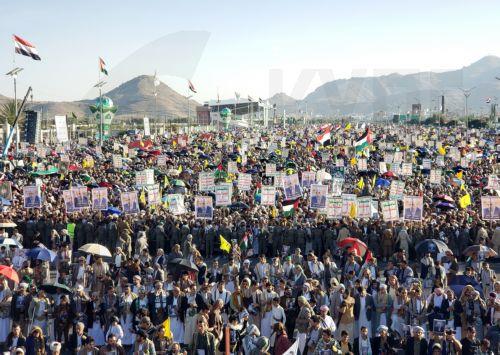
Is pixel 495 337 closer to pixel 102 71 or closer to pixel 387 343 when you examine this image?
pixel 387 343

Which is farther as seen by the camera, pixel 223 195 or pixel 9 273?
pixel 223 195

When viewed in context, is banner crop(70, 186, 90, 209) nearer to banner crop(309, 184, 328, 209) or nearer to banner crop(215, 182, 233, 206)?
banner crop(215, 182, 233, 206)

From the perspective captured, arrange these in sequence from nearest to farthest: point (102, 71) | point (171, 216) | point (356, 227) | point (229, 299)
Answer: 1. point (229, 299)
2. point (356, 227)
3. point (171, 216)
4. point (102, 71)

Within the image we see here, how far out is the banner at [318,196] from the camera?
20.2m

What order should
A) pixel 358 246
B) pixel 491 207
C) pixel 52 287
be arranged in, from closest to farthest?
1. pixel 52 287
2. pixel 358 246
3. pixel 491 207

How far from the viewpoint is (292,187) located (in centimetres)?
2161

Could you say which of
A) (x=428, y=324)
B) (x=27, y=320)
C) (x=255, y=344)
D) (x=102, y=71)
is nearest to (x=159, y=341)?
(x=255, y=344)

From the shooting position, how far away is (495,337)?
9.51 metres

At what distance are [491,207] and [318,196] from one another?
4.57 metres

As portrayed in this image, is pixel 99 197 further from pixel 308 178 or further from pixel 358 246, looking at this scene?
pixel 358 246

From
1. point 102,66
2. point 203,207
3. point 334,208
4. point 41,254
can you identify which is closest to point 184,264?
point 41,254

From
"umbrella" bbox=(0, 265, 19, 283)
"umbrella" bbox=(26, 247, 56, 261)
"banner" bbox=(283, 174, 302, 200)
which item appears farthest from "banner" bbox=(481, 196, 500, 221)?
"umbrella" bbox=(0, 265, 19, 283)

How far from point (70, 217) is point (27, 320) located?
33.7 feet

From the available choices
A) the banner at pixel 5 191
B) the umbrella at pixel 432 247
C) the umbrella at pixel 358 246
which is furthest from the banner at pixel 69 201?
the umbrella at pixel 432 247
